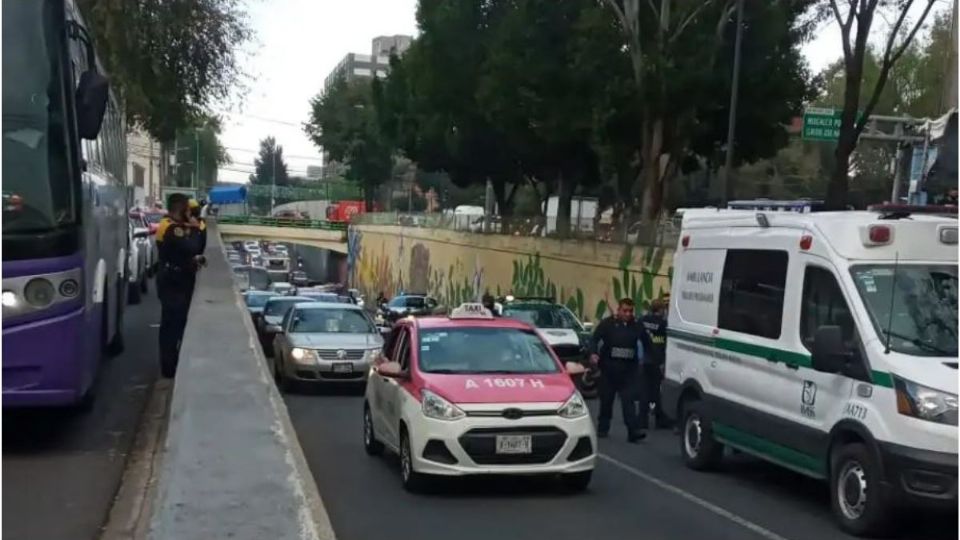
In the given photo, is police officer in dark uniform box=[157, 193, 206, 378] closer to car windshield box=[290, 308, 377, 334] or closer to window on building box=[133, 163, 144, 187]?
car windshield box=[290, 308, 377, 334]

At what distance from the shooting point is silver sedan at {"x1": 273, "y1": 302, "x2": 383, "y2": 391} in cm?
2092

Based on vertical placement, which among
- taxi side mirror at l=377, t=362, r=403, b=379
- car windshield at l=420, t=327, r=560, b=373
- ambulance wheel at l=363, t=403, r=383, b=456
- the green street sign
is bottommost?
ambulance wheel at l=363, t=403, r=383, b=456

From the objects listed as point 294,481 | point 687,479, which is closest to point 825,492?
point 687,479

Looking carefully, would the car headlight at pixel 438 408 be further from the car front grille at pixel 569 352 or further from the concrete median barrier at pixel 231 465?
the car front grille at pixel 569 352

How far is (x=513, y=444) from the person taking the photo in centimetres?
1105

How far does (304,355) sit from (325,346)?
0.38m

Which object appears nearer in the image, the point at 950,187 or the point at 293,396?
the point at 950,187

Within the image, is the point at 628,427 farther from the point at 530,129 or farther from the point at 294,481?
the point at 530,129

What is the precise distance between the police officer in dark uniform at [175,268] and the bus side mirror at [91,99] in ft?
11.4

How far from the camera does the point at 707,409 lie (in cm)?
1302

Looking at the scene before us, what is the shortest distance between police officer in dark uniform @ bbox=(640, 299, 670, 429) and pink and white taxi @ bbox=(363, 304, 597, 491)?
487 centimetres

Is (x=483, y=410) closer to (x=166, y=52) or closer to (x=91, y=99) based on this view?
(x=91, y=99)

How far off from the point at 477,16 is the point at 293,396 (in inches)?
1048

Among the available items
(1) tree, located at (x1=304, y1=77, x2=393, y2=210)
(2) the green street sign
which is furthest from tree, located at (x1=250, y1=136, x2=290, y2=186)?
(2) the green street sign
